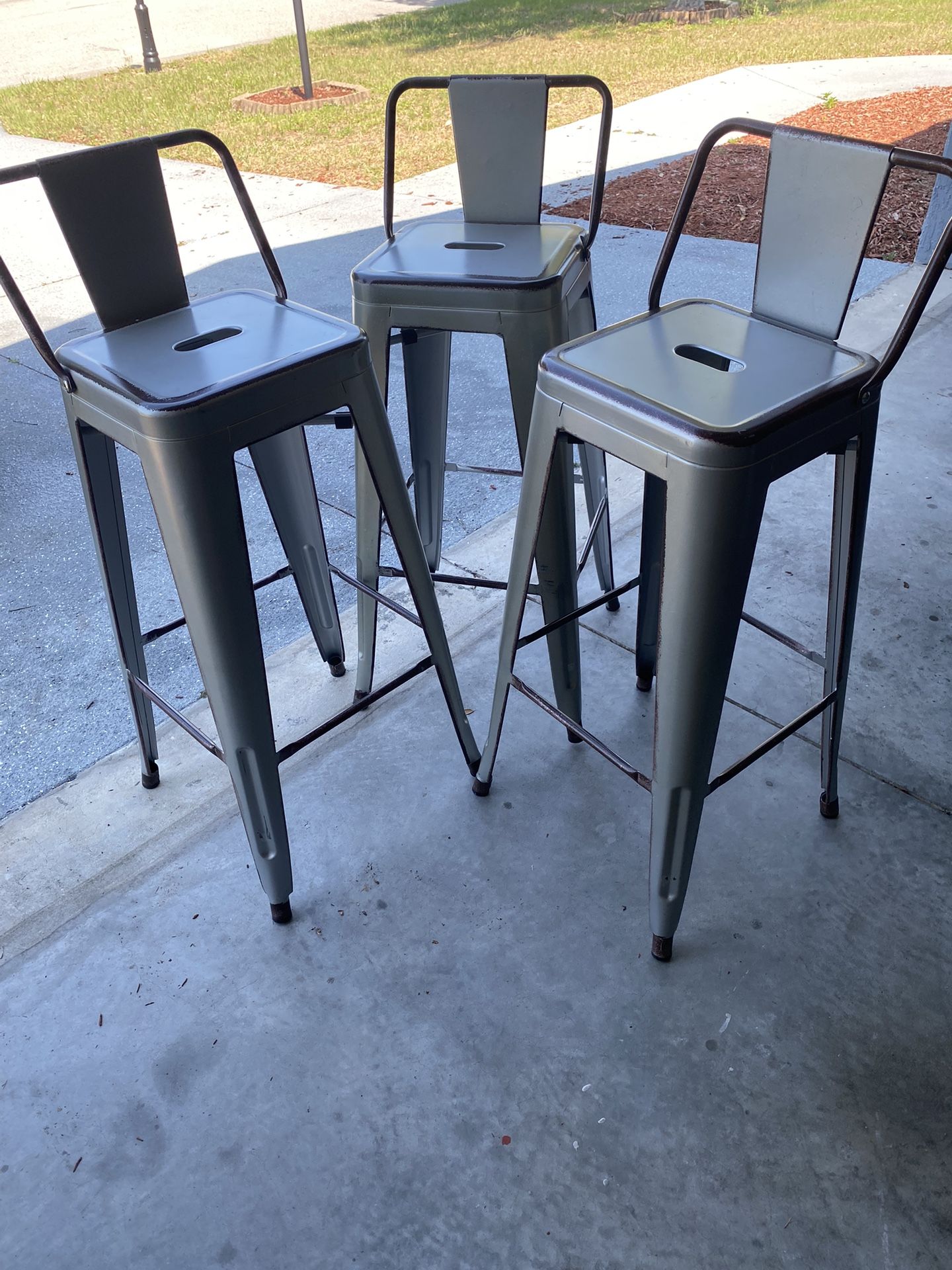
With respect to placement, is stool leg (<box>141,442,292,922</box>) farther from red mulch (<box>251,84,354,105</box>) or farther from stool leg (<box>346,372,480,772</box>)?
red mulch (<box>251,84,354,105</box>)

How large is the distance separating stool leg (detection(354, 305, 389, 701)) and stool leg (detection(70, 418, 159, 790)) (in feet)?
1.32

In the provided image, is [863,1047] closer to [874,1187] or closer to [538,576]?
[874,1187]

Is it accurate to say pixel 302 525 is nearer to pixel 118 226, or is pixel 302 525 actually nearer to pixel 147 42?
pixel 118 226

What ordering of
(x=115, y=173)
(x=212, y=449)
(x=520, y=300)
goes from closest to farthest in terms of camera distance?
1. (x=212, y=449)
2. (x=115, y=173)
3. (x=520, y=300)

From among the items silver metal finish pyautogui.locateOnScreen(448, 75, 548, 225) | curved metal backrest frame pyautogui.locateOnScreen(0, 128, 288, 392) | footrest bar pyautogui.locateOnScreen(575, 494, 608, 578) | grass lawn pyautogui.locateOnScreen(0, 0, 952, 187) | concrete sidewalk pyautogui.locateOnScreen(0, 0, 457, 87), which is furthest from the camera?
concrete sidewalk pyautogui.locateOnScreen(0, 0, 457, 87)

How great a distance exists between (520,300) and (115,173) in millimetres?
618

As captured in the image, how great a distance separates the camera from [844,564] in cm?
145

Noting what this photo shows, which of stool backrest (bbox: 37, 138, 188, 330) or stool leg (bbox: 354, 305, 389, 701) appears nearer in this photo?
stool backrest (bbox: 37, 138, 188, 330)

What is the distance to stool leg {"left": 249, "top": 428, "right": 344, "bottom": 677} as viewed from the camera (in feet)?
5.82

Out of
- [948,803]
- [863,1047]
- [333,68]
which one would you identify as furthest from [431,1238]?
[333,68]

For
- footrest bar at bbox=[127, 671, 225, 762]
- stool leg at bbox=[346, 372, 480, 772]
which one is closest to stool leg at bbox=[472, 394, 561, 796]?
stool leg at bbox=[346, 372, 480, 772]

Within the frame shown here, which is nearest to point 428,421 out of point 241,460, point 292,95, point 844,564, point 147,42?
point 844,564

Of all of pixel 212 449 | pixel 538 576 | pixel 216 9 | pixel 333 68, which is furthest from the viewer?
pixel 216 9

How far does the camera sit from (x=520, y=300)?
4.91ft
